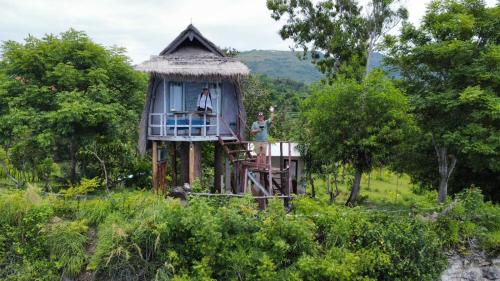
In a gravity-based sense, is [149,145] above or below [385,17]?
below

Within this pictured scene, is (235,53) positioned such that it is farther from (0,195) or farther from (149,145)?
(0,195)

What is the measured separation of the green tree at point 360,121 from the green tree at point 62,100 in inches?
281

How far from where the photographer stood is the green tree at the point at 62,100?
12883 mm

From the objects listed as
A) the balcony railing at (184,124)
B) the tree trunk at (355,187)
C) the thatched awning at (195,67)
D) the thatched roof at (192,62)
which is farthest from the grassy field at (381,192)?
the thatched roof at (192,62)

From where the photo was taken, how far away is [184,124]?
14.1 metres

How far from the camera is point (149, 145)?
1540cm

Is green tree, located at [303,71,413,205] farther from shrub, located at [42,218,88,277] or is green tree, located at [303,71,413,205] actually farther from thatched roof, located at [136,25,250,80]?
shrub, located at [42,218,88,277]

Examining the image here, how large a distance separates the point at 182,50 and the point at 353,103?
681 centimetres

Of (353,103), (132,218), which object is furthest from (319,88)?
(132,218)

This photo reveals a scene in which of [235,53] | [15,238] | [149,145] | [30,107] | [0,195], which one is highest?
[235,53]

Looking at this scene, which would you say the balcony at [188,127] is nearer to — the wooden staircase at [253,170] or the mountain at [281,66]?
the wooden staircase at [253,170]

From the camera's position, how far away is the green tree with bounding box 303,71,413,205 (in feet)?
39.6

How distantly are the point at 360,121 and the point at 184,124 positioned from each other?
6363 millimetres

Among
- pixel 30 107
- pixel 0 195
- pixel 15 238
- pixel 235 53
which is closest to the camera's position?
pixel 15 238
